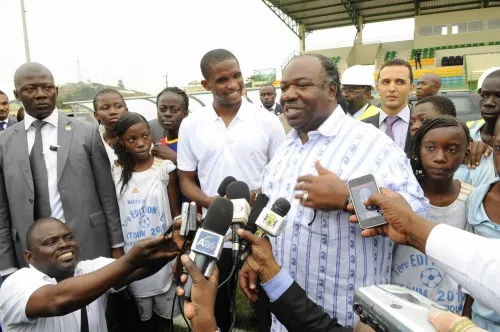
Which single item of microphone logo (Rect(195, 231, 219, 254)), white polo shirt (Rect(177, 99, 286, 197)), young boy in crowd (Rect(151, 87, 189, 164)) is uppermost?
young boy in crowd (Rect(151, 87, 189, 164))

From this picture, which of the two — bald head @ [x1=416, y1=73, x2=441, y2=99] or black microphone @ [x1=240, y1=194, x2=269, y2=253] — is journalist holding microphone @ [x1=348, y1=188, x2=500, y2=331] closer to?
black microphone @ [x1=240, y1=194, x2=269, y2=253]

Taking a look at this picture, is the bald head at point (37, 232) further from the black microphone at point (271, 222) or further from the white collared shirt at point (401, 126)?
the white collared shirt at point (401, 126)

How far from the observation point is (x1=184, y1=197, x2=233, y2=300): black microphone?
1.25 meters

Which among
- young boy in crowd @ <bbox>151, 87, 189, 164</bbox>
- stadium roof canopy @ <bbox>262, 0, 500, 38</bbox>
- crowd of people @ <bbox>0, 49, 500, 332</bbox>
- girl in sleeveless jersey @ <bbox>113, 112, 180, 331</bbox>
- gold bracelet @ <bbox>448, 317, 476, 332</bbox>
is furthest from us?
stadium roof canopy @ <bbox>262, 0, 500, 38</bbox>

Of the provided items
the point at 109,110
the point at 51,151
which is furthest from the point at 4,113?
the point at 51,151

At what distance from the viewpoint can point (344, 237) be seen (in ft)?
5.72

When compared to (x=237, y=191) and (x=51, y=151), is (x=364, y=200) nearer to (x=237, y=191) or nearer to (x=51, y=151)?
(x=237, y=191)

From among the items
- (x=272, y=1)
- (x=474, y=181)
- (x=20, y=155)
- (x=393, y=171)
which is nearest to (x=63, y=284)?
(x=20, y=155)

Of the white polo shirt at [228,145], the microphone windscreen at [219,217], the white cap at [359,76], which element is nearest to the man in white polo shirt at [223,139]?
the white polo shirt at [228,145]

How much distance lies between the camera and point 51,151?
9.42 feet

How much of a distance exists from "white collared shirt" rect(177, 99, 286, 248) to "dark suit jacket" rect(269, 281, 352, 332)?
56.1 inches

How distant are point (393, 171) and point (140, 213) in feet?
6.56

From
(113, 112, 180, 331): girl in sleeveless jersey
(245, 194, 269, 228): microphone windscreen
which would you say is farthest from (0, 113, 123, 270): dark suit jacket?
(245, 194, 269, 228): microphone windscreen

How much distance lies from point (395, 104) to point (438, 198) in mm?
1900
